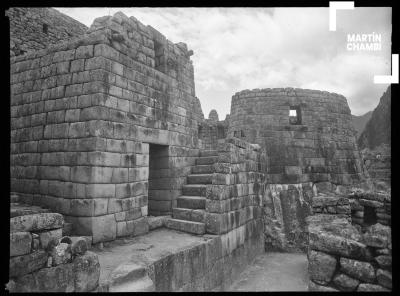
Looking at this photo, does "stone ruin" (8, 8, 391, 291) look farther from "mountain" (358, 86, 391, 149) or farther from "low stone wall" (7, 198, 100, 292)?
"mountain" (358, 86, 391, 149)

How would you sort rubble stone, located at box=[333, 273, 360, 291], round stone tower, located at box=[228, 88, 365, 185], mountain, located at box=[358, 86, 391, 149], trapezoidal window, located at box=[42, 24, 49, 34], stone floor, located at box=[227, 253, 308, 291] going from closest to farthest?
rubble stone, located at box=[333, 273, 360, 291]
stone floor, located at box=[227, 253, 308, 291]
trapezoidal window, located at box=[42, 24, 49, 34]
round stone tower, located at box=[228, 88, 365, 185]
mountain, located at box=[358, 86, 391, 149]

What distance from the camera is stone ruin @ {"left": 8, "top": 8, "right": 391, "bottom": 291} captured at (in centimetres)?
375

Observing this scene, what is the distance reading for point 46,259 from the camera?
2797 millimetres

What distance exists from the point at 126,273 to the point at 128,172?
219 centimetres

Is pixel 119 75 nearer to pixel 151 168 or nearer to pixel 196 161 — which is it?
pixel 151 168

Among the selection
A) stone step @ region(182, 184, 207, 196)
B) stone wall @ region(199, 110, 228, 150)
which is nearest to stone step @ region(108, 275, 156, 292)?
stone step @ region(182, 184, 207, 196)

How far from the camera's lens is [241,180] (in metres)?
7.54

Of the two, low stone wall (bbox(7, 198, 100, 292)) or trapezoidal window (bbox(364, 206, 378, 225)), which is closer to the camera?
low stone wall (bbox(7, 198, 100, 292))

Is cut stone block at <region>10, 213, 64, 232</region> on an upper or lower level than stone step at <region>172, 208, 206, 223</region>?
upper

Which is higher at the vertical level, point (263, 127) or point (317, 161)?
point (263, 127)

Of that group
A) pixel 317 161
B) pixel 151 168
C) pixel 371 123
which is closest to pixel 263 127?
pixel 317 161

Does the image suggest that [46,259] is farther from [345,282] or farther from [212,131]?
[212,131]

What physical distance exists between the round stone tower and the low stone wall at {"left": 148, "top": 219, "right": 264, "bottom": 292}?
375 cm
